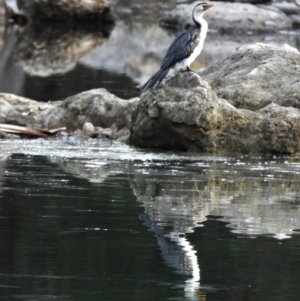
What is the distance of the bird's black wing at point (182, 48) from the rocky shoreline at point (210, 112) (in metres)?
0.22

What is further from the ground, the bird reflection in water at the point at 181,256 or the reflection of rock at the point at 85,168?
the reflection of rock at the point at 85,168

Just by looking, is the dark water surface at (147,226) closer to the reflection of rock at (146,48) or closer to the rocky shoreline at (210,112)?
the rocky shoreline at (210,112)

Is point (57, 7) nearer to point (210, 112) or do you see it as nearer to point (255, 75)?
point (255, 75)

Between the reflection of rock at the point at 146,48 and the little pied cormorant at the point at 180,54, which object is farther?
the reflection of rock at the point at 146,48

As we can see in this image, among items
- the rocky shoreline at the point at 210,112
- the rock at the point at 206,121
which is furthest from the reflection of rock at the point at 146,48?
the rock at the point at 206,121

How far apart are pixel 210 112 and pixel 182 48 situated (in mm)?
996

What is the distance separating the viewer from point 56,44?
34.3 m

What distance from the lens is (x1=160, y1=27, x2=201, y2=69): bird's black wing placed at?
42.6 ft

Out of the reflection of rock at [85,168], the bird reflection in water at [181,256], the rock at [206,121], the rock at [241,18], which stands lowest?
the bird reflection in water at [181,256]

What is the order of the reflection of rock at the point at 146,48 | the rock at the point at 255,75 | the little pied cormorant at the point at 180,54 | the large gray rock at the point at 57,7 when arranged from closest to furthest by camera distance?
the little pied cormorant at the point at 180,54 → the rock at the point at 255,75 → the reflection of rock at the point at 146,48 → the large gray rock at the point at 57,7

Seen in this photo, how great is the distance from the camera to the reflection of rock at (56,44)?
2628cm

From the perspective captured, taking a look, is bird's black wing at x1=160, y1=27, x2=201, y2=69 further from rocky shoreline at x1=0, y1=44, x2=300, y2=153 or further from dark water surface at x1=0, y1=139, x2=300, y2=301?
dark water surface at x1=0, y1=139, x2=300, y2=301

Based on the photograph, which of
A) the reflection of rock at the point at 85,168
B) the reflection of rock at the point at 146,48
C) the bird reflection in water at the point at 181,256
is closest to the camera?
the bird reflection in water at the point at 181,256

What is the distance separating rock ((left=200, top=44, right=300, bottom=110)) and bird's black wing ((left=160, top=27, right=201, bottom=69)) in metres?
1.02
